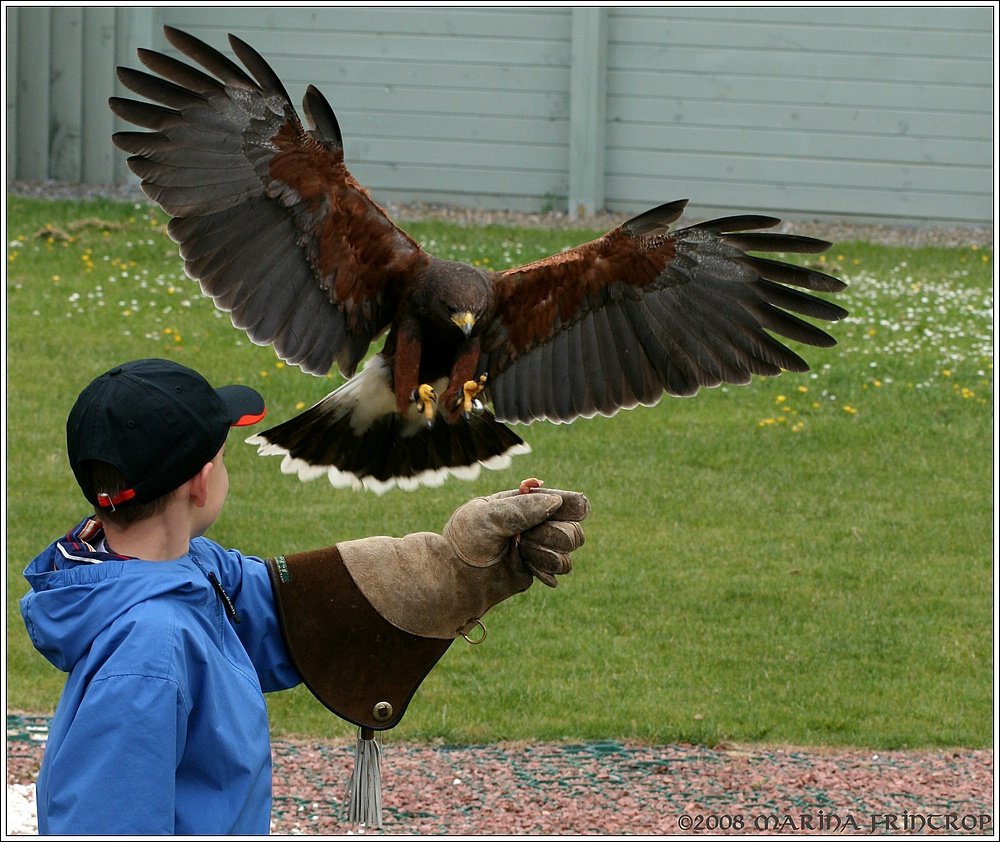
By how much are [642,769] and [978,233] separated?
990cm

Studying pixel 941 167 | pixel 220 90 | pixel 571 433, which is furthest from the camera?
pixel 941 167

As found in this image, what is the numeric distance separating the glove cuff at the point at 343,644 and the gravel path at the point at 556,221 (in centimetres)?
1027

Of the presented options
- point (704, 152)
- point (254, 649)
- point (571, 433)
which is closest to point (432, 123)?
point (704, 152)

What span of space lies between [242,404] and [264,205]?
1.35 metres

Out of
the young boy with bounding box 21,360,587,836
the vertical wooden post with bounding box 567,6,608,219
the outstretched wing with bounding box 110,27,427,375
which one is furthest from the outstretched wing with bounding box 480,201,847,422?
the vertical wooden post with bounding box 567,6,608,219

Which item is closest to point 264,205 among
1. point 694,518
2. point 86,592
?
point 86,592

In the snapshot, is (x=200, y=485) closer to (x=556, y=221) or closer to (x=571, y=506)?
(x=571, y=506)

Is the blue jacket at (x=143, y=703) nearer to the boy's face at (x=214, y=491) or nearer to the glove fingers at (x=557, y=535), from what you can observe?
the boy's face at (x=214, y=491)

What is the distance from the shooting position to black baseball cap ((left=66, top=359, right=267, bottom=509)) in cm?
227

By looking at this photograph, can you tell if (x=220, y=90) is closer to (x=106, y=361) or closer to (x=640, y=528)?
(x=640, y=528)

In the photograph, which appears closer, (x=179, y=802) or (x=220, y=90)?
(x=179, y=802)

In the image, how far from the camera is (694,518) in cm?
776

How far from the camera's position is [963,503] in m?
7.96

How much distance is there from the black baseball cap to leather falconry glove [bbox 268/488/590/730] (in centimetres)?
60
